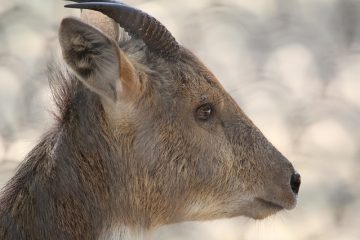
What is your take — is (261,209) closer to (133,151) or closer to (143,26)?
(133,151)

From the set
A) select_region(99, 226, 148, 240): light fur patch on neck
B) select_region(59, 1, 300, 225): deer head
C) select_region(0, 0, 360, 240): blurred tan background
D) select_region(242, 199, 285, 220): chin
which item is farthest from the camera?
select_region(0, 0, 360, 240): blurred tan background

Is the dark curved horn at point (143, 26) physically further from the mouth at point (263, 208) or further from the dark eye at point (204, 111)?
the mouth at point (263, 208)

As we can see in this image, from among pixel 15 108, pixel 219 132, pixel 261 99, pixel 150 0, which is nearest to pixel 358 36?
pixel 261 99

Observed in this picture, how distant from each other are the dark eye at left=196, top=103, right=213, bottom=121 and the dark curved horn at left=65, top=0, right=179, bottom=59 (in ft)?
0.77

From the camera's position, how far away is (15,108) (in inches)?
271

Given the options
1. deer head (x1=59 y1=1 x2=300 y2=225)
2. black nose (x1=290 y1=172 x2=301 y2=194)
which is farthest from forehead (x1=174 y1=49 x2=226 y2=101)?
black nose (x1=290 y1=172 x2=301 y2=194)

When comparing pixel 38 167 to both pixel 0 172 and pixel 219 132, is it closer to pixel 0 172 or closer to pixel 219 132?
pixel 219 132

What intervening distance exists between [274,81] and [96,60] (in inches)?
142

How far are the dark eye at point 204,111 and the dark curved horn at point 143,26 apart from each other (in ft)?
0.77

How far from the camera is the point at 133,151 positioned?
11.9 feet

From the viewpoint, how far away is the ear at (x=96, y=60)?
3.32m

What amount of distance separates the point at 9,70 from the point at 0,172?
40.7 inches

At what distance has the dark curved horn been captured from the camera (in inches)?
137

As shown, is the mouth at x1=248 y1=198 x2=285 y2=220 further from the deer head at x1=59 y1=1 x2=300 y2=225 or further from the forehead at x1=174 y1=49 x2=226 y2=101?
the forehead at x1=174 y1=49 x2=226 y2=101
